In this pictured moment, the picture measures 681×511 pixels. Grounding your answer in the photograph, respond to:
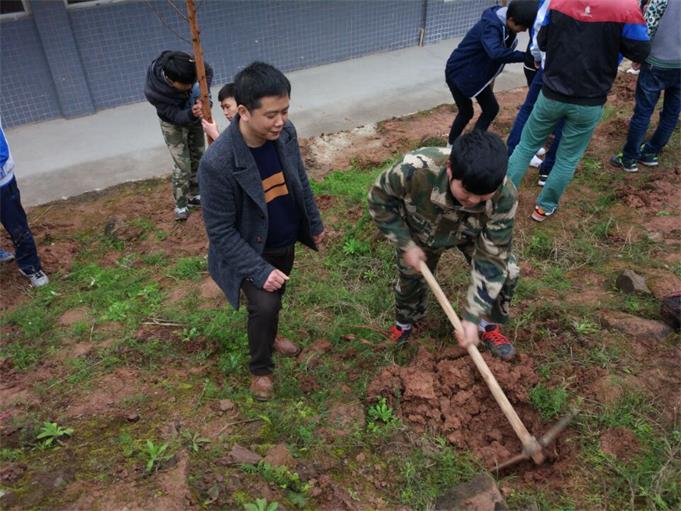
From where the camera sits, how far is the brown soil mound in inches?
104

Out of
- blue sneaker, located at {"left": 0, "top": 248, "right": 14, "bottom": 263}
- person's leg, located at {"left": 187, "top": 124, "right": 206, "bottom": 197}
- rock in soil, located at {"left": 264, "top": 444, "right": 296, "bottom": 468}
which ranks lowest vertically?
blue sneaker, located at {"left": 0, "top": 248, "right": 14, "bottom": 263}

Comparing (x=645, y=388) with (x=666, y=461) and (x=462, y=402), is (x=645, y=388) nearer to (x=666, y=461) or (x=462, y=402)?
(x=666, y=461)

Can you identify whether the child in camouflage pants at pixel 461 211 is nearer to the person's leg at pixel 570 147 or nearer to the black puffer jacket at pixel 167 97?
the person's leg at pixel 570 147

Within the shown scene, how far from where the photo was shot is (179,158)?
4438 mm

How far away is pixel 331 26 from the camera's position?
7.75 m

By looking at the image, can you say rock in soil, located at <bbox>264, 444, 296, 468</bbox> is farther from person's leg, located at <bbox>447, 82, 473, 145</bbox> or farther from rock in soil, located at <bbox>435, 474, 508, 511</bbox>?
person's leg, located at <bbox>447, 82, 473, 145</bbox>

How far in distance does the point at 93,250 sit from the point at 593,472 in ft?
13.1

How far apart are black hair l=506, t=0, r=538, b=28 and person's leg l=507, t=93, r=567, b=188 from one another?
0.69 meters

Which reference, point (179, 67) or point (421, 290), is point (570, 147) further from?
point (179, 67)

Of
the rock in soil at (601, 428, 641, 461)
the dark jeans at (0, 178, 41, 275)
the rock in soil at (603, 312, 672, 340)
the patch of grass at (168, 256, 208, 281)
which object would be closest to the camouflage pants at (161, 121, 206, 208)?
the patch of grass at (168, 256, 208, 281)

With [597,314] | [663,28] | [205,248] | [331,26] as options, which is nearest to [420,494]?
[597,314]

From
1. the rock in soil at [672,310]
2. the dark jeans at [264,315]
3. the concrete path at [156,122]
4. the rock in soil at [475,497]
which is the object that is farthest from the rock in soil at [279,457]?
the concrete path at [156,122]

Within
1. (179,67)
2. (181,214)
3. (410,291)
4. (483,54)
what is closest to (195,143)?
(181,214)

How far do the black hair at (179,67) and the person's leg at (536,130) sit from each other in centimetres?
262
